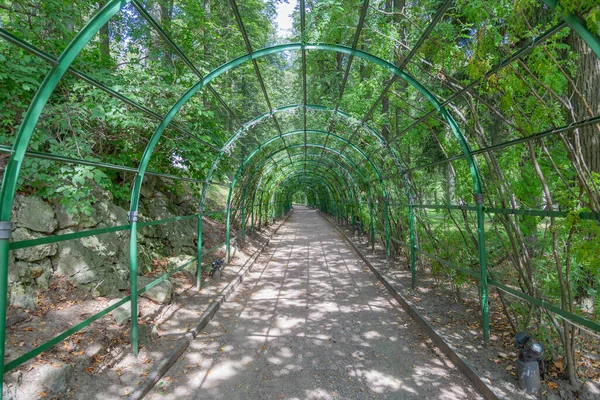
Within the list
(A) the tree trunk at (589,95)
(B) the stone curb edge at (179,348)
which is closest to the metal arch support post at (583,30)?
(A) the tree trunk at (589,95)

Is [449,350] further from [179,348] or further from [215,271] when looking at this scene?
[215,271]

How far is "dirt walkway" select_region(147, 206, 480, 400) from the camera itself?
3020 millimetres

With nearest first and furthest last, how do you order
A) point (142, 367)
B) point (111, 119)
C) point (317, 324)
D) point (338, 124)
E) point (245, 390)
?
point (245, 390) → point (142, 367) → point (111, 119) → point (317, 324) → point (338, 124)

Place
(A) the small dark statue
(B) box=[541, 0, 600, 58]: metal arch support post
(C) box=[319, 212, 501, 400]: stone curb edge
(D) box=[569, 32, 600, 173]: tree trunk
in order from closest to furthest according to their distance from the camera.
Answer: (B) box=[541, 0, 600, 58]: metal arch support post
(C) box=[319, 212, 501, 400]: stone curb edge
(D) box=[569, 32, 600, 173]: tree trunk
(A) the small dark statue

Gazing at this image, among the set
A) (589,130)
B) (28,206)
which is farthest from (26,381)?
(589,130)

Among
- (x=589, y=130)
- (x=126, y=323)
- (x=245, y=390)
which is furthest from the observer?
(x=126, y=323)

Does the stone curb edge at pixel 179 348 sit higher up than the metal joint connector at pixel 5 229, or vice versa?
the metal joint connector at pixel 5 229

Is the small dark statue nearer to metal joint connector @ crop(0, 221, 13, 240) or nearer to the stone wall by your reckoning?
the stone wall

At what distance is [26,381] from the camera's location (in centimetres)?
256

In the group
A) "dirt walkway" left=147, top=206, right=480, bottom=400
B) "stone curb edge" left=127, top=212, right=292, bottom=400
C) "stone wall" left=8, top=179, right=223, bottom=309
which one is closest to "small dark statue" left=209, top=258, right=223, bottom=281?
"stone curb edge" left=127, top=212, right=292, bottom=400

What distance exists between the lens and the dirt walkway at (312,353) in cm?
302

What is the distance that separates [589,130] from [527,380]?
267cm

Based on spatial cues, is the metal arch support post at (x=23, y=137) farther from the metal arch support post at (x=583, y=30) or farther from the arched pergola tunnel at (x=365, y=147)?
the metal arch support post at (x=583, y=30)

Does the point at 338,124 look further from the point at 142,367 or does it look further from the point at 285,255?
the point at 142,367
